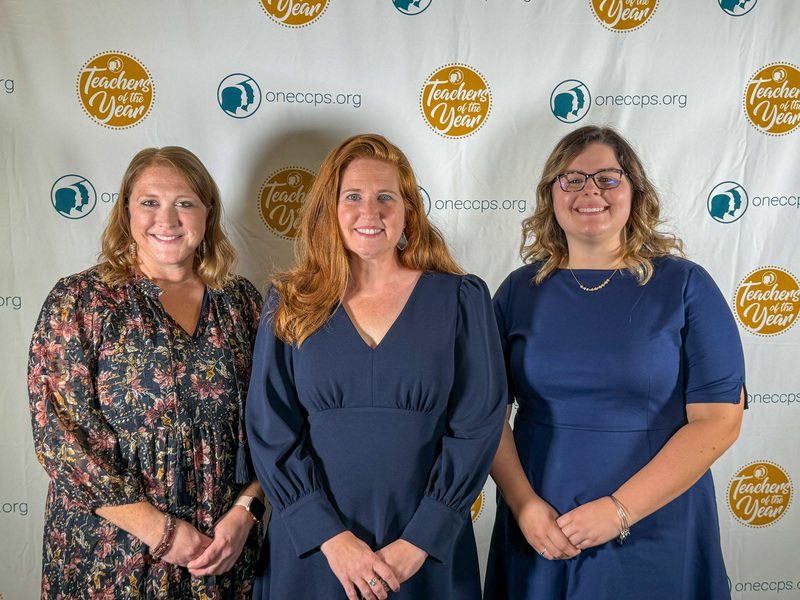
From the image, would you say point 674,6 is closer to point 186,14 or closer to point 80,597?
point 186,14

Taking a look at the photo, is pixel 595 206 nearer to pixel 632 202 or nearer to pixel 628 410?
pixel 632 202

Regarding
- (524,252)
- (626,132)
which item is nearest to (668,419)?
(524,252)

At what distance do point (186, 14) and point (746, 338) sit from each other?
7.98ft

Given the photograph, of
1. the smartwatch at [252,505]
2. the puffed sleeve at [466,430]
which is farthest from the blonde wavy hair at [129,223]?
the puffed sleeve at [466,430]

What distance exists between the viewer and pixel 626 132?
2402mm

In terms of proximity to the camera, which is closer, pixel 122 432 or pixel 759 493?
pixel 122 432

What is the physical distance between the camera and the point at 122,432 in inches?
66.6

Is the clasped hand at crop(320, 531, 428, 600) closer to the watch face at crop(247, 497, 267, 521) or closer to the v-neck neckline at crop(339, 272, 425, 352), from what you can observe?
the watch face at crop(247, 497, 267, 521)

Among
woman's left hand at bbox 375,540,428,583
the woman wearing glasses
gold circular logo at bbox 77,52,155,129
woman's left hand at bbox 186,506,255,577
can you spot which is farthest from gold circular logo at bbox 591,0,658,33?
woman's left hand at bbox 186,506,255,577

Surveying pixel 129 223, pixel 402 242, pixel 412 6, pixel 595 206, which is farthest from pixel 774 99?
pixel 129 223

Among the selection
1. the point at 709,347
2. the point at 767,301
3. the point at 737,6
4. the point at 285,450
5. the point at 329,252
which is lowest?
the point at 285,450

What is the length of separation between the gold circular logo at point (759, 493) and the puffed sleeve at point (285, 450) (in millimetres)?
1783

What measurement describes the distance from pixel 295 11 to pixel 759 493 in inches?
101

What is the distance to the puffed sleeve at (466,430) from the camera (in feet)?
5.22
